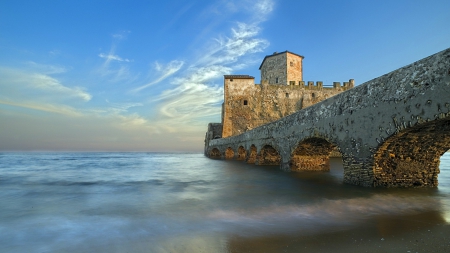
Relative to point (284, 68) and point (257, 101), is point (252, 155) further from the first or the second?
point (284, 68)

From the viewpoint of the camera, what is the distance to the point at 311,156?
12.2m

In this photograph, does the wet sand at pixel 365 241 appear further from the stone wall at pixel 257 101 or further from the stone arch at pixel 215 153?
the stone wall at pixel 257 101

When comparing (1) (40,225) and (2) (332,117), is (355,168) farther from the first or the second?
(1) (40,225)

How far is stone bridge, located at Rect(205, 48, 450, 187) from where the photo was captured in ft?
16.4

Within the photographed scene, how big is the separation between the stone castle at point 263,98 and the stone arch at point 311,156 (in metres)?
22.5

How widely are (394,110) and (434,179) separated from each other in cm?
310

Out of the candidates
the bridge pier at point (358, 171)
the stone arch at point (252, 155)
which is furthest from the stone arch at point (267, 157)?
the bridge pier at point (358, 171)

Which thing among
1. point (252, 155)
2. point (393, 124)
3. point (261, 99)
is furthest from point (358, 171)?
point (261, 99)

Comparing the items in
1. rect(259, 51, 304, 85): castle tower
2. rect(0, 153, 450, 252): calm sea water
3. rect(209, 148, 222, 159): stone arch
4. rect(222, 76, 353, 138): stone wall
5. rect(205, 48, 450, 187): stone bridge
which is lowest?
rect(0, 153, 450, 252): calm sea water

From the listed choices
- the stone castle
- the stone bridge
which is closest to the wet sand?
Result: the stone bridge

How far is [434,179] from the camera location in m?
7.19

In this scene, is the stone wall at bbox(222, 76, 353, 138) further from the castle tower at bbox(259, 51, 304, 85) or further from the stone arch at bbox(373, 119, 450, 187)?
the stone arch at bbox(373, 119, 450, 187)

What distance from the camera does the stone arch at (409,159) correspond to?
6.23 meters

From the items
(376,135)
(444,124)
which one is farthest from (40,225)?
(444,124)
